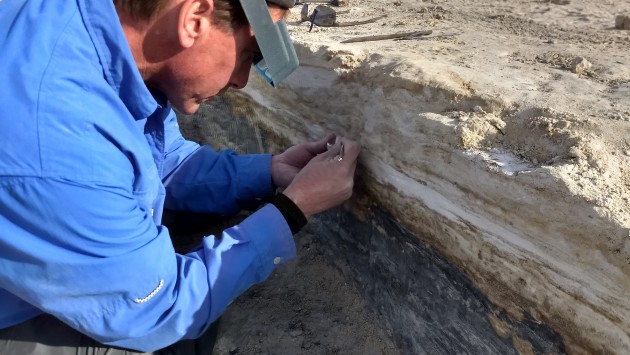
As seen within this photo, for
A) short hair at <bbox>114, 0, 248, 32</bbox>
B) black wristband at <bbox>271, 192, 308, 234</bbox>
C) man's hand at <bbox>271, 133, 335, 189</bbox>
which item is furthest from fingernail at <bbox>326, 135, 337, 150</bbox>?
short hair at <bbox>114, 0, 248, 32</bbox>

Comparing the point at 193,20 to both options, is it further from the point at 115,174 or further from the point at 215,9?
the point at 115,174

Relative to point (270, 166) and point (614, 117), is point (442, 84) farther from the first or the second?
point (270, 166)

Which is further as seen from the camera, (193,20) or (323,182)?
(323,182)

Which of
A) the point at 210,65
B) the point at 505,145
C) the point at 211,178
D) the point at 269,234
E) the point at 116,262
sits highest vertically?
the point at 210,65

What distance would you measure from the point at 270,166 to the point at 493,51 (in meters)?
0.84

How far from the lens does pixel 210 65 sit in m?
1.38

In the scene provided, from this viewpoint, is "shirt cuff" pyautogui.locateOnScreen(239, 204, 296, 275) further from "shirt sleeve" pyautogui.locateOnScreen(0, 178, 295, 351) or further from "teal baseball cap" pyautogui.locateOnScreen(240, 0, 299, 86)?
→ "teal baseball cap" pyautogui.locateOnScreen(240, 0, 299, 86)

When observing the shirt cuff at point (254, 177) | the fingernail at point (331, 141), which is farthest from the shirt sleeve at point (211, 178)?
the fingernail at point (331, 141)

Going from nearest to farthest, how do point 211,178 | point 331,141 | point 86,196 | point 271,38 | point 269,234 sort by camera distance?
1. point 86,196
2. point 271,38
3. point 269,234
4. point 331,141
5. point 211,178

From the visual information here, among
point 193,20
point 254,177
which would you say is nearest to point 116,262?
point 193,20

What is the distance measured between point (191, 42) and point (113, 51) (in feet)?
0.55

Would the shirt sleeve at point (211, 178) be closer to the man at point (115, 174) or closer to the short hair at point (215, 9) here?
the man at point (115, 174)

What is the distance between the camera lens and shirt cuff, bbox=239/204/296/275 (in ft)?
5.12

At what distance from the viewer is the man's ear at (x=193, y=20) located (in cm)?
123
